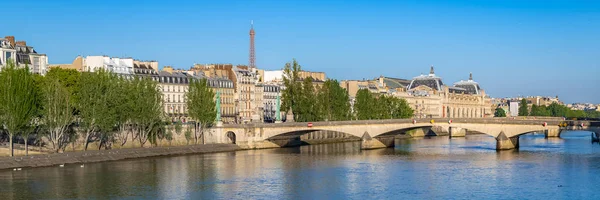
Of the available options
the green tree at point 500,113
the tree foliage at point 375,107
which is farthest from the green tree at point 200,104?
the green tree at point 500,113

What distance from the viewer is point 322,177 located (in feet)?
177

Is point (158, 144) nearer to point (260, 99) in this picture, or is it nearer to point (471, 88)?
point (260, 99)

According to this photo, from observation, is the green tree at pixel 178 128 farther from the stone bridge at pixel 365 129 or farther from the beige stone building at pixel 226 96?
the beige stone building at pixel 226 96

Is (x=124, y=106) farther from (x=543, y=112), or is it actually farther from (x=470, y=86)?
(x=543, y=112)

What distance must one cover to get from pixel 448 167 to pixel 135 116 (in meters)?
21.8

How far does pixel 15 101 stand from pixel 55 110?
3432 millimetres

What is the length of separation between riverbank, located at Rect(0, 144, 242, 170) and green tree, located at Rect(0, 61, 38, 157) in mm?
1960

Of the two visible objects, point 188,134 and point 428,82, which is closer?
point 188,134

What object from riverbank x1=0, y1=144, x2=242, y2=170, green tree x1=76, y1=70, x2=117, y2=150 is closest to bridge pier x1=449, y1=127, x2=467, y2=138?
riverbank x1=0, y1=144, x2=242, y2=170

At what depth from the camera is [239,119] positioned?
102250mm

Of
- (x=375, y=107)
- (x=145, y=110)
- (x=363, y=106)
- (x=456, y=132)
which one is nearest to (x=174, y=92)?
(x=363, y=106)

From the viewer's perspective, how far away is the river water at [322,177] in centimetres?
4609

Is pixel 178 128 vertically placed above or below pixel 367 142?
above

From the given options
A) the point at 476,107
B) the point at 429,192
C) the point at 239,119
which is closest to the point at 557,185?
the point at 429,192
